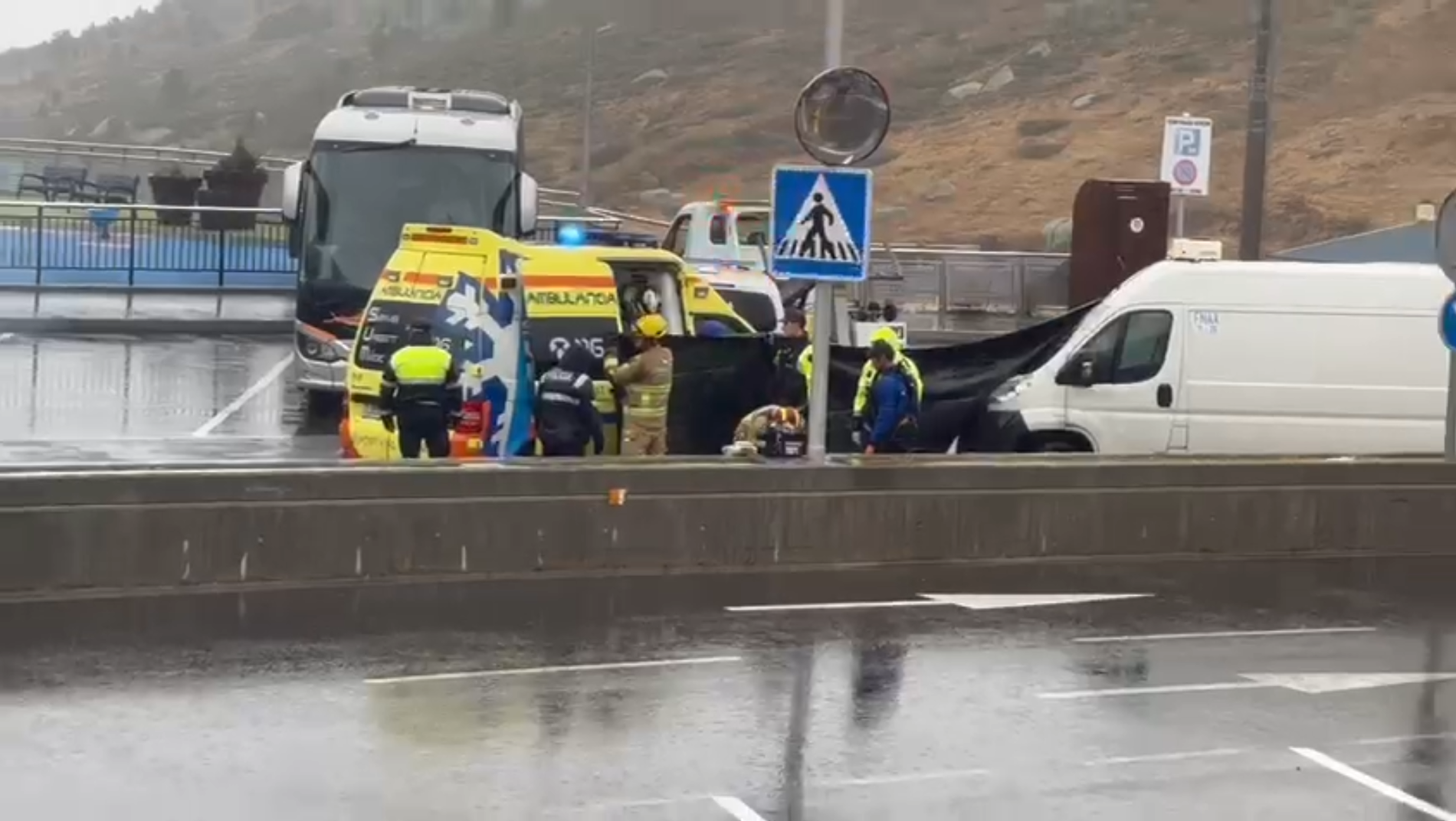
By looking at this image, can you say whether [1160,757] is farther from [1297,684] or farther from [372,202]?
[372,202]

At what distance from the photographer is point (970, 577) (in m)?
13.2

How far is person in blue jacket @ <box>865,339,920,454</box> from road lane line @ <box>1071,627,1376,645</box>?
454 cm

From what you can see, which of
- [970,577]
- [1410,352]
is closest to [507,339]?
[970,577]

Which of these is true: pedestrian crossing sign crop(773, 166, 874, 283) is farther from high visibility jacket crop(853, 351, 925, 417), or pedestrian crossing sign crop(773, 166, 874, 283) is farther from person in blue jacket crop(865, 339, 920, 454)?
high visibility jacket crop(853, 351, 925, 417)

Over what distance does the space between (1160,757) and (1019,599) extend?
155 inches

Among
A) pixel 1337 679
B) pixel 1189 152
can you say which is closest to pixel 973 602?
pixel 1337 679

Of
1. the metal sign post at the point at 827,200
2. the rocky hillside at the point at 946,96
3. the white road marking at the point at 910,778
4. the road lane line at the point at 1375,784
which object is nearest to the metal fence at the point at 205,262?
the metal sign post at the point at 827,200

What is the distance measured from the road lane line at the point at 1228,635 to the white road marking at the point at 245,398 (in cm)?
1075

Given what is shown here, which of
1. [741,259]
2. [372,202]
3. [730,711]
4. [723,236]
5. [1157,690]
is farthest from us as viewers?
[723,236]

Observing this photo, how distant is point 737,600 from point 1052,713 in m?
3.10

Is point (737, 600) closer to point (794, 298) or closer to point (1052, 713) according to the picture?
point (1052, 713)

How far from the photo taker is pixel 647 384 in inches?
604

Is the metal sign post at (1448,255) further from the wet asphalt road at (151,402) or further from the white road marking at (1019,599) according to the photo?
the wet asphalt road at (151,402)

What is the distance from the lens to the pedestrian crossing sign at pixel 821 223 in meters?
12.9
